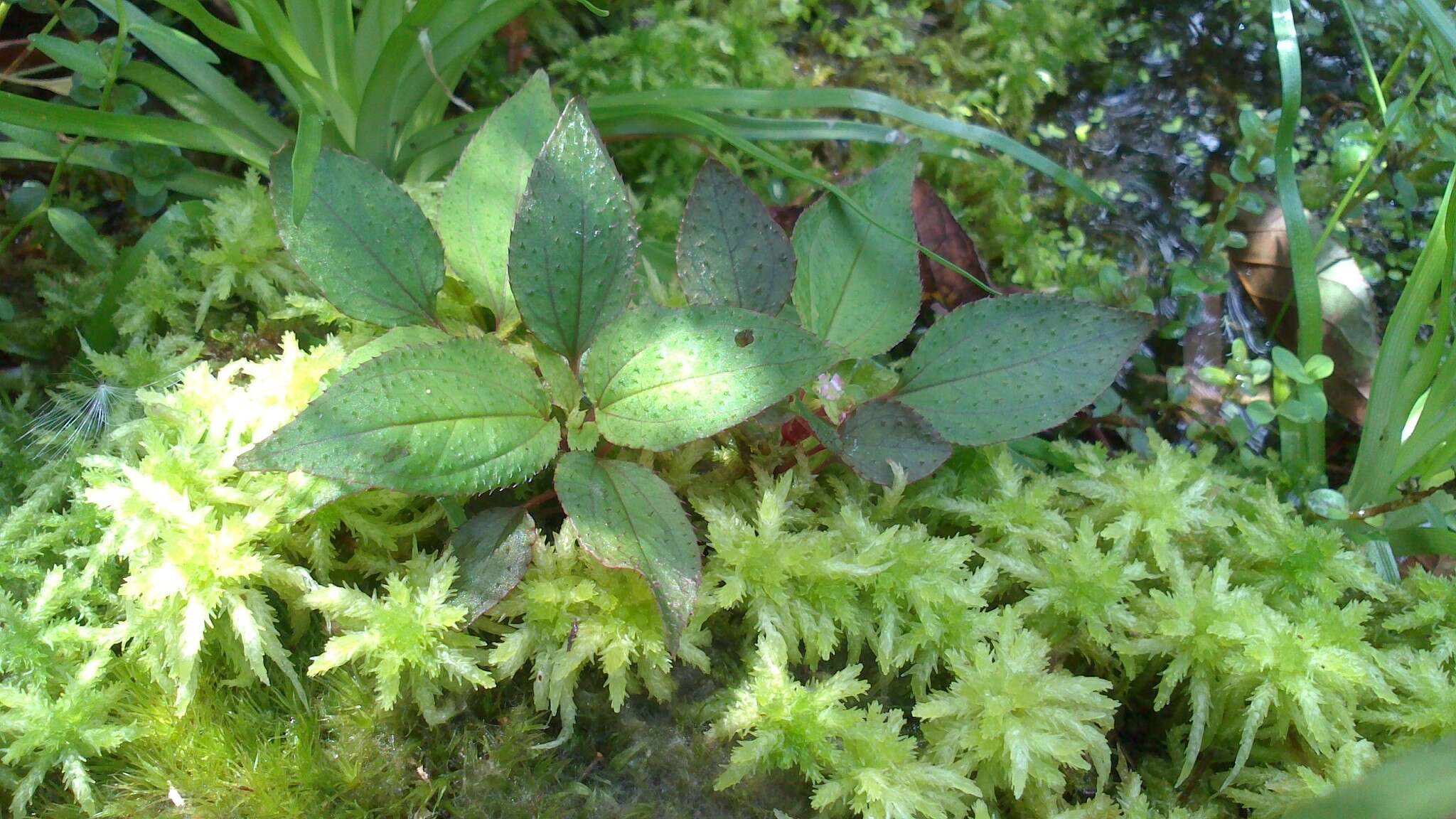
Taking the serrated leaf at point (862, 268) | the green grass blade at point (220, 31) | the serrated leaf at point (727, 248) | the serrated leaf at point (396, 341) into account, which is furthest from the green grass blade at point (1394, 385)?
the green grass blade at point (220, 31)

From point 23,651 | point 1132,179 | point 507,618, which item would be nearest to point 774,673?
point 507,618

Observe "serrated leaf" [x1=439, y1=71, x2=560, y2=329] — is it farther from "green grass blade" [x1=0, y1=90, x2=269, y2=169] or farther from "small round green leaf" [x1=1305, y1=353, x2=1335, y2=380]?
"small round green leaf" [x1=1305, y1=353, x2=1335, y2=380]

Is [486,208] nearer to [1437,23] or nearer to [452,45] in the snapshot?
[452,45]

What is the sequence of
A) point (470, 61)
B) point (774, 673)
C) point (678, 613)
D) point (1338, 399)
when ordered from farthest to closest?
point (470, 61) < point (1338, 399) < point (774, 673) < point (678, 613)

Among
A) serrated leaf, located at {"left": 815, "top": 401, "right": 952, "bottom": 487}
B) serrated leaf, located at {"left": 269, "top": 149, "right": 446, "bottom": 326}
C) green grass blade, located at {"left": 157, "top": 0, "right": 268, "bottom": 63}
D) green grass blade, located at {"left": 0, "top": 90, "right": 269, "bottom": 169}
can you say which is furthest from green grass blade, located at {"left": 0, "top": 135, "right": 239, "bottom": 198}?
serrated leaf, located at {"left": 815, "top": 401, "right": 952, "bottom": 487}

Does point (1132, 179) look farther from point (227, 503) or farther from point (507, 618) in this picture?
point (227, 503)

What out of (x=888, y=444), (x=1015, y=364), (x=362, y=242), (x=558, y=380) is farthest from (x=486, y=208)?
(x=1015, y=364)

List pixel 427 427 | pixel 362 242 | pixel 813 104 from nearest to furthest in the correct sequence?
1. pixel 427 427
2. pixel 362 242
3. pixel 813 104

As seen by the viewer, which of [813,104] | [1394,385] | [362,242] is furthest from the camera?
[813,104]
